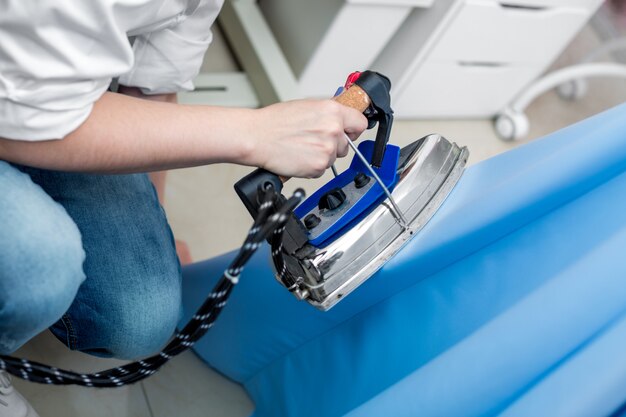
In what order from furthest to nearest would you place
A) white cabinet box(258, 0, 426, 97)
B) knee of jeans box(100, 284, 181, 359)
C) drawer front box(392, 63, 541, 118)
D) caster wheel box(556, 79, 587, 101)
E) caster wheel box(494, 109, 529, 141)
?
caster wheel box(556, 79, 587, 101), caster wheel box(494, 109, 529, 141), drawer front box(392, 63, 541, 118), white cabinet box(258, 0, 426, 97), knee of jeans box(100, 284, 181, 359)

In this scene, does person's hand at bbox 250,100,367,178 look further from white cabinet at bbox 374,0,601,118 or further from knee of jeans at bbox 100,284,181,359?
white cabinet at bbox 374,0,601,118

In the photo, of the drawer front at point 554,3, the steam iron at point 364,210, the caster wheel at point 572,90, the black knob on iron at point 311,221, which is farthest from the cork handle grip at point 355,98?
the caster wheel at point 572,90

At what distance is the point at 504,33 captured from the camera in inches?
55.4

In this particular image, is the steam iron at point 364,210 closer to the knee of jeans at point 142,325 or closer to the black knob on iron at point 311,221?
the black knob on iron at point 311,221

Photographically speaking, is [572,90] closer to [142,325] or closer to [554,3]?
[554,3]

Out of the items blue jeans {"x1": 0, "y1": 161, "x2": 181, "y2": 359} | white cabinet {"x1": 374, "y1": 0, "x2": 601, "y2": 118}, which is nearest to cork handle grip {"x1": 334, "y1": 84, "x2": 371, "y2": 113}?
blue jeans {"x1": 0, "y1": 161, "x2": 181, "y2": 359}

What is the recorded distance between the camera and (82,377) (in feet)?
1.68

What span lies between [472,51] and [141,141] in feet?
3.38

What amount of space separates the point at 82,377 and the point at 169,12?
14.3 inches

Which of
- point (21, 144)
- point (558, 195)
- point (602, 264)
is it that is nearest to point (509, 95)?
point (558, 195)

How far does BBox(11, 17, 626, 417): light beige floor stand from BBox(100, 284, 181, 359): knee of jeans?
0.16 m

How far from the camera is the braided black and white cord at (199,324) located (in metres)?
0.49

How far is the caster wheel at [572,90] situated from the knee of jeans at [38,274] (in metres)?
1.63

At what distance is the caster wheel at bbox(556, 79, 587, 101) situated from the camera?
6.02 ft
